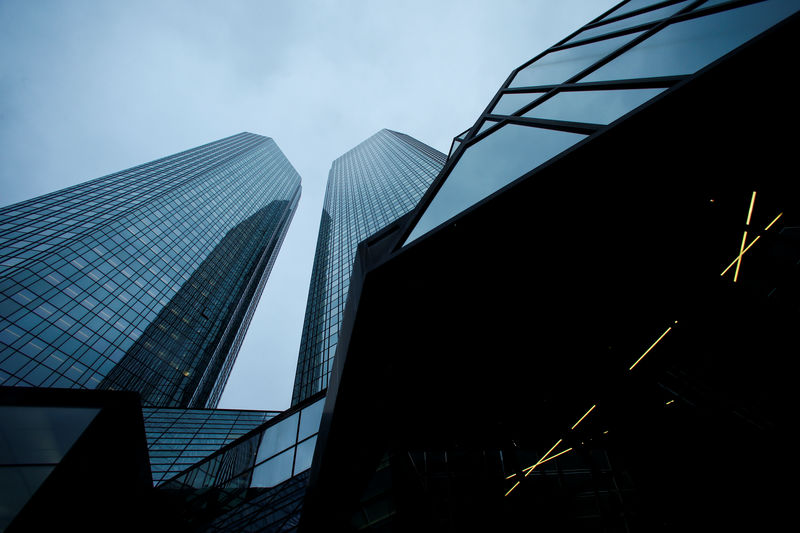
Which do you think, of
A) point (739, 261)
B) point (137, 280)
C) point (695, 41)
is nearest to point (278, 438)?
point (739, 261)

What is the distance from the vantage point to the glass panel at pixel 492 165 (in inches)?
174

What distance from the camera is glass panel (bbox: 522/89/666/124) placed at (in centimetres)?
384

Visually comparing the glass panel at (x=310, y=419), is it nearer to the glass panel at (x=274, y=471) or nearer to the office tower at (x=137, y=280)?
the glass panel at (x=274, y=471)

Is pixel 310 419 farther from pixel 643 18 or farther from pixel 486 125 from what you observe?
pixel 643 18

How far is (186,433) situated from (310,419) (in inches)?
1414

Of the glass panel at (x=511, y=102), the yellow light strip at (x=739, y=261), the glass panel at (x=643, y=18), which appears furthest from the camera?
the glass panel at (x=511, y=102)

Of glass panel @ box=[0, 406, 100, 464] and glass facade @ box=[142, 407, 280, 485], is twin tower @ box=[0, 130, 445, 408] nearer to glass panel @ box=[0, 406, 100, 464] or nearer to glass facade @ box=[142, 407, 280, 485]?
glass facade @ box=[142, 407, 280, 485]

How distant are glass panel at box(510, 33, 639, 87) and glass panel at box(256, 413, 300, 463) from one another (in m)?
14.3

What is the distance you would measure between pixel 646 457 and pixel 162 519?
1529 cm

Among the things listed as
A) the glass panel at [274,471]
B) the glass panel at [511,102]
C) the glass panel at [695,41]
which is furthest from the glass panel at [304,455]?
the glass panel at [695,41]

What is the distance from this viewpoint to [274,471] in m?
14.0

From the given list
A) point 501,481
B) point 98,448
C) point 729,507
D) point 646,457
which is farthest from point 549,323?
point 98,448

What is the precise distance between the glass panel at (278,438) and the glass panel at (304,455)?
0.65m

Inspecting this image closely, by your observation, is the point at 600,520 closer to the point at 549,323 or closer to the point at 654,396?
the point at 654,396
